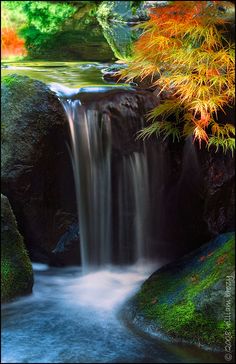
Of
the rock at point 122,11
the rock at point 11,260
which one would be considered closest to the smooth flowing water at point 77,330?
the rock at point 11,260

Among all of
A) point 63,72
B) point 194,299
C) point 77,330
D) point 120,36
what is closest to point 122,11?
point 120,36

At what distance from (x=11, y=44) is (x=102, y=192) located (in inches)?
183

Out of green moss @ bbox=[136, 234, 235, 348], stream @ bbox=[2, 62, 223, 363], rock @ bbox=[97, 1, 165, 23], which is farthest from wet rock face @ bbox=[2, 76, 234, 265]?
rock @ bbox=[97, 1, 165, 23]

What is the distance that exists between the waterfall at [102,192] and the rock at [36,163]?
5.7 inches

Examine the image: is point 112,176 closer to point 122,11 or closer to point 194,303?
point 194,303

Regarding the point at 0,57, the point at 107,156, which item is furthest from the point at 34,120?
the point at 0,57

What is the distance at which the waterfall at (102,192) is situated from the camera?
607cm

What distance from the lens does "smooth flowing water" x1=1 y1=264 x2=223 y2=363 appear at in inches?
163

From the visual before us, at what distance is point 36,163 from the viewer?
5797 millimetres

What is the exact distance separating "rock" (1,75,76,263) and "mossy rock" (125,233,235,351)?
148cm

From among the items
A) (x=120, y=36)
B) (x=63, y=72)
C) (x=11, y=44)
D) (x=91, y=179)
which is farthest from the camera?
(x=120, y=36)

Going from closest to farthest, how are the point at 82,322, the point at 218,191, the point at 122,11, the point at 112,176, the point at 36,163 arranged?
1. the point at 82,322
2. the point at 36,163
3. the point at 112,176
4. the point at 218,191
5. the point at 122,11

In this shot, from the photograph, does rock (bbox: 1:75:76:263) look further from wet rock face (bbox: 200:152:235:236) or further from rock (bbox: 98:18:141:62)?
rock (bbox: 98:18:141:62)

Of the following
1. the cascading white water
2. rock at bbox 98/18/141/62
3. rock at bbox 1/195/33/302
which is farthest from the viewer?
rock at bbox 98/18/141/62
